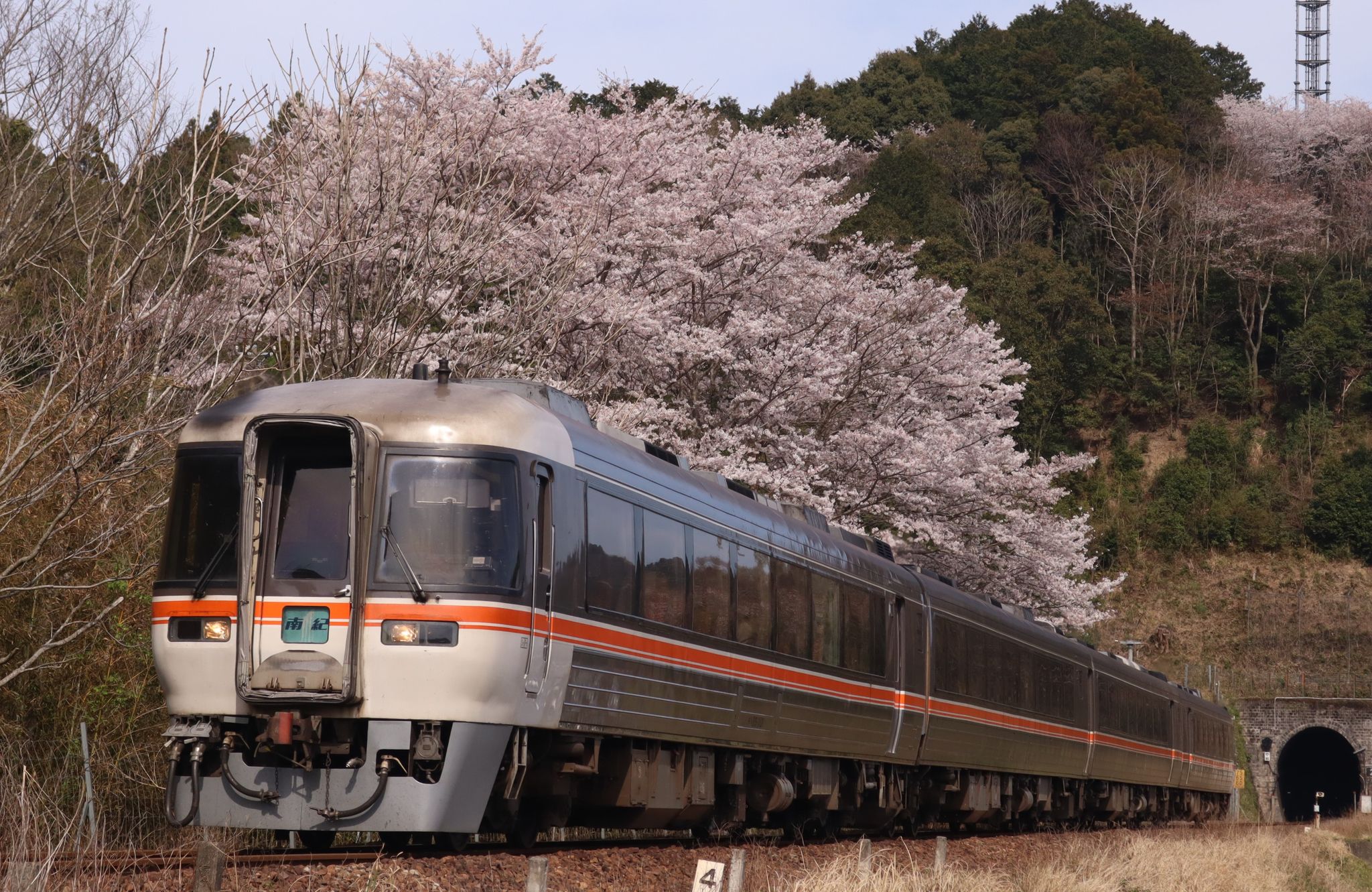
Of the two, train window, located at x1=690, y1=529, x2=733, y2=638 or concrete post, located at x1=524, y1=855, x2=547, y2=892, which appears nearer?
concrete post, located at x1=524, y1=855, x2=547, y2=892

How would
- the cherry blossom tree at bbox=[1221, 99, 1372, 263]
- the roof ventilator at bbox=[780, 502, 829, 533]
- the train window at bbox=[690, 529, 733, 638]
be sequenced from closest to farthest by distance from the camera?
1. the train window at bbox=[690, 529, 733, 638]
2. the roof ventilator at bbox=[780, 502, 829, 533]
3. the cherry blossom tree at bbox=[1221, 99, 1372, 263]

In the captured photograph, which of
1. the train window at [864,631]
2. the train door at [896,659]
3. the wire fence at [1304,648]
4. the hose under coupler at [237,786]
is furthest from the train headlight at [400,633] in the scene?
the wire fence at [1304,648]

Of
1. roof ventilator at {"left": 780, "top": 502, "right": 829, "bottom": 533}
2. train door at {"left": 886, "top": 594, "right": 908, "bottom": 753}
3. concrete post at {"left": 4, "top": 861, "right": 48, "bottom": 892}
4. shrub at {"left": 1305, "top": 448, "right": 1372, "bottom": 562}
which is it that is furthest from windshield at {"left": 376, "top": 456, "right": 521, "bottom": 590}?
shrub at {"left": 1305, "top": 448, "right": 1372, "bottom": 562}

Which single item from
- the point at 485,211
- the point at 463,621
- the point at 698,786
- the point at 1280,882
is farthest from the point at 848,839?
the point at 463,621

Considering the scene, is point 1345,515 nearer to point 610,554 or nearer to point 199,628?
point 610,554

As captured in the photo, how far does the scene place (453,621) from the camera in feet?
27.7

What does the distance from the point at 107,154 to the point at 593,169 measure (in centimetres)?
1078

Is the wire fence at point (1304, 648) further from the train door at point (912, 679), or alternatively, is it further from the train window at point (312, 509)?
the train window at point (312, 509)

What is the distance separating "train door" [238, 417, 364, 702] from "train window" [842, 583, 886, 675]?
6624 millimetres

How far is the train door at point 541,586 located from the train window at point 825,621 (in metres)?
4.87

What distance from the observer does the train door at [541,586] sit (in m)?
8.77

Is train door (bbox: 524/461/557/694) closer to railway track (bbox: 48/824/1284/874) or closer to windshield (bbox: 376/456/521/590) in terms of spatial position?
windshield (bbox: 376/456/521/590)

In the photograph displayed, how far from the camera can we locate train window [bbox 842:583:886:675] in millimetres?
14391

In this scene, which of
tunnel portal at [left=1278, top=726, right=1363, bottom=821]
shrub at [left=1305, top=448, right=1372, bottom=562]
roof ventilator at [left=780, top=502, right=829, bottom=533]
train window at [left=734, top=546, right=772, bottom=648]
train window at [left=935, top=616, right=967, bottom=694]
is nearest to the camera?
train window at [left=734, top=546, right=772, bottom=648]
